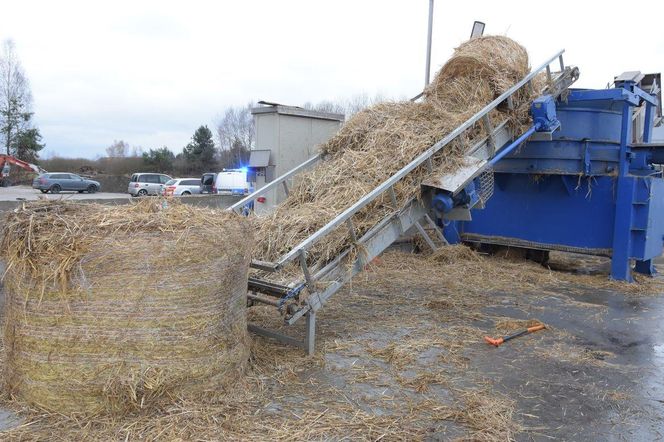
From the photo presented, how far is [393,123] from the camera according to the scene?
6699mm

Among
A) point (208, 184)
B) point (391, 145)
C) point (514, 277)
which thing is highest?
point (391, 145)

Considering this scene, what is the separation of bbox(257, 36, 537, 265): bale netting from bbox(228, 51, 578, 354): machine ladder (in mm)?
115

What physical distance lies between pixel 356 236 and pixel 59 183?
33837 mm

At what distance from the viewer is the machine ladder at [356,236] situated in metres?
4.79

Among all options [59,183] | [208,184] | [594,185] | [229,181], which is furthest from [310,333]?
[59,183]

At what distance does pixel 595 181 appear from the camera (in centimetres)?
895

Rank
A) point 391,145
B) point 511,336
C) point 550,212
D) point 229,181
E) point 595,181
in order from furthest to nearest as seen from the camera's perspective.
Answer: point 229,181, point 550,212, point 595,181, point 391,145, point 511,336

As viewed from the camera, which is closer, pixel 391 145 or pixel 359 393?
pixel 359 393

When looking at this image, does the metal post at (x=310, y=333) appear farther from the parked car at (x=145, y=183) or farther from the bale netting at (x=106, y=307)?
the parked car at (x=145, y=183)

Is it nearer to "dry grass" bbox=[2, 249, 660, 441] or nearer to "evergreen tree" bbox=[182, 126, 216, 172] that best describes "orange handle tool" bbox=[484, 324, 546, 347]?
"dry grass" bbox=[2, 249, 660, 441]

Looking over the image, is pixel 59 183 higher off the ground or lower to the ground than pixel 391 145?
lower

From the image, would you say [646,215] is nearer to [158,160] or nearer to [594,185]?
[594,185]

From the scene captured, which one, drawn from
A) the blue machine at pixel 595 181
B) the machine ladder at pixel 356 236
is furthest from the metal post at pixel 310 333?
the blue machine at pixel 595 181

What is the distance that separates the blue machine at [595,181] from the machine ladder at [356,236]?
1438mm
